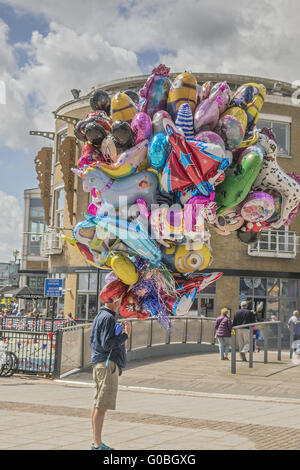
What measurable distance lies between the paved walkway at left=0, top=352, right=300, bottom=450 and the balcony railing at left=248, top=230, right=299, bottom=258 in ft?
38.5

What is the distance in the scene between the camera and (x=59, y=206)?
33656mm

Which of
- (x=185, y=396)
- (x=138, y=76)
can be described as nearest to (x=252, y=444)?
(x=185, y=396)

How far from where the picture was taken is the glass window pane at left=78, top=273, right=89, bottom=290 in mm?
31125

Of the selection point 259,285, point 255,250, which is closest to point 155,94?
point 255,250

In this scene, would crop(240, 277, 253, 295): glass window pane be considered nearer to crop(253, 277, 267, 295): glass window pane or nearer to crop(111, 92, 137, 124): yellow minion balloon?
crop(253, 277, 267, 295): glass window pane

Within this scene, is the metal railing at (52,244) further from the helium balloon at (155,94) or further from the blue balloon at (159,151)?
the blue balloon at (159,151)

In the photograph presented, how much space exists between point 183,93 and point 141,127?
59cm

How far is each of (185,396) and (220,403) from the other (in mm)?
1277

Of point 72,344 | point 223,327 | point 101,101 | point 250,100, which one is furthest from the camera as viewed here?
point 223,327

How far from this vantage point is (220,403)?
11102mm


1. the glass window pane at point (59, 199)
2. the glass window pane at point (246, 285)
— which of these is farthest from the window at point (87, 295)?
the glass window pane at point (246, 285)

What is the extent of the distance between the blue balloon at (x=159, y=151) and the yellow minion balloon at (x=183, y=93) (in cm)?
42

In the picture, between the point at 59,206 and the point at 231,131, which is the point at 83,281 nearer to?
the point at 59,206
